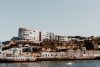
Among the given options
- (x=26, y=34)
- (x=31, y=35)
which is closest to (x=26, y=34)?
(x=26, y=34)

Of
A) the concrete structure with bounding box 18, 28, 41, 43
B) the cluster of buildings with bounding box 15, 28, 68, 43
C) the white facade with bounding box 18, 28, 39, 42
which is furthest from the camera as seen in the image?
the cluster of buildings with bounding box 15, 28, 68, 43

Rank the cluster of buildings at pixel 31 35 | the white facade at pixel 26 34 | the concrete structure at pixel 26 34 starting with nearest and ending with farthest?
the concrete structure at pixel 26 34 → the white facade at pixel 26 34 → the cluster of buildings at pixel 31 35

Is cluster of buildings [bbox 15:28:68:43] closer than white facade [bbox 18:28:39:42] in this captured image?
No

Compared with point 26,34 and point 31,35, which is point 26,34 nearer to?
point 26,34

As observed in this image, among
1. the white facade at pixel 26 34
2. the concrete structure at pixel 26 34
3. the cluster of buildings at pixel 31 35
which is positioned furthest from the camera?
the cluster of buildings at pixel 31 35

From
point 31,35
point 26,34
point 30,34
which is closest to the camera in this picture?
point 26,34

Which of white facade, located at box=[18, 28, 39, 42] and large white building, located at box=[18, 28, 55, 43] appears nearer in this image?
white facade, located at box=[18, 28, 39, 42]

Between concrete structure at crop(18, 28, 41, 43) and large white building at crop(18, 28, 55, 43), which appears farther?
large white building at crop(18, 28, 55, 43)

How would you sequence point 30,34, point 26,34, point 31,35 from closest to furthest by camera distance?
point 26,34 < point 30,34 < point 31,35

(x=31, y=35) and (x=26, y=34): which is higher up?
(x=26, y=34)

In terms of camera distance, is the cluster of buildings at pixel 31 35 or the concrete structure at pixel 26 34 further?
the cluster of buildings at pixel 31 35

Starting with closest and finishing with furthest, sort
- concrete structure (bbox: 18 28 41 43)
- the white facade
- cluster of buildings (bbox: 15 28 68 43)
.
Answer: concrete structure (bbox: 18 28 41 43), the white facade, cluster of buildings (bbox: 15 28 68 43)

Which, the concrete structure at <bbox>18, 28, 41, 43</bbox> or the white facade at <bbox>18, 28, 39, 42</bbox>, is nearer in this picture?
the concrete structure at <bbox>18, 28, 41, 43</bbox>

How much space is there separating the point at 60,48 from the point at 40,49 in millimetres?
8792
